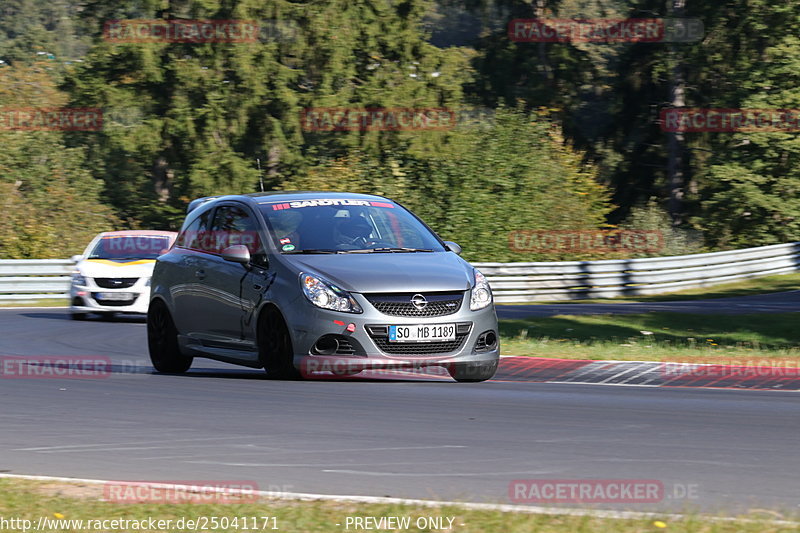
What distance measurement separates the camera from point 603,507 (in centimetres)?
607

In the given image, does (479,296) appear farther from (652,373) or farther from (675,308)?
(675,308)

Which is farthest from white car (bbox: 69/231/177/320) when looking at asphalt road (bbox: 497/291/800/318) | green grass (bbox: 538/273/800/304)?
green grass (bbox: 538/273/800/304)

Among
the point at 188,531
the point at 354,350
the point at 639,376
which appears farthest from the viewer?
the point at 639,376

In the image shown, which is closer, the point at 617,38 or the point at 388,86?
the point at 388,86

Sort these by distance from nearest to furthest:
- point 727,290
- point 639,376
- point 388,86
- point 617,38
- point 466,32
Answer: point 639,376
point 727,290
point 388,86
point 617,38
point 466,32

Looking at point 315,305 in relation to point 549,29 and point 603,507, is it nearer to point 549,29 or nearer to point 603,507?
point 603,507

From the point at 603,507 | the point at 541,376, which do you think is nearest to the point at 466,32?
the point at 541,376

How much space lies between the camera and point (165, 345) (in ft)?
42.0

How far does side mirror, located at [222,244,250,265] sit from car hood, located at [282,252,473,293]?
1.25ft

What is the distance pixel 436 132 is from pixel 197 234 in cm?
3850

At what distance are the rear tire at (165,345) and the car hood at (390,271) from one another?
2.16 metres

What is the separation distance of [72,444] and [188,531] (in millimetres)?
2891

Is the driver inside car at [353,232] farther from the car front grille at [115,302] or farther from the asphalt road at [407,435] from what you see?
the car front grille at [115,302]

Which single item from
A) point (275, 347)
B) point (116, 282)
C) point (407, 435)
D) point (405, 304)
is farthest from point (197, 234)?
point (116, 282)
